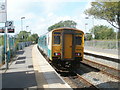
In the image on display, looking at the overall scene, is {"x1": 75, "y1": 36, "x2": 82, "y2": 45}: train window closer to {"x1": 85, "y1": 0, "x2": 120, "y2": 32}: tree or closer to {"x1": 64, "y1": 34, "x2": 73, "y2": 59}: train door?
{"x1": 64, "y1": 34, "x2": 73, "y2": 59}: train door

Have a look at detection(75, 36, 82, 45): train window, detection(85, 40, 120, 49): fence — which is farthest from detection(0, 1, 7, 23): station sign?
detection(85, 40, 120, 49): fence

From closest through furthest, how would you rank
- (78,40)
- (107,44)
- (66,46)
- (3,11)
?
1. (3,11)
2. (66,46)
3. (78,40)
4. (107,44)

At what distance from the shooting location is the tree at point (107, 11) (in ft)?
106

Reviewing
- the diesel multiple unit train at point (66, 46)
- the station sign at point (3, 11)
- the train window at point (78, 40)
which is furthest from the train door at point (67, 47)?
the station sign at point (3, 11)

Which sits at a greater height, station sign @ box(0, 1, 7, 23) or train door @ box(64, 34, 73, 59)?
station sign @ box(0, 1, 7, 23)

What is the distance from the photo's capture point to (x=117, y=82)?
9.62 m

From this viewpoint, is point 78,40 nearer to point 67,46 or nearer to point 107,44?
point 67,46

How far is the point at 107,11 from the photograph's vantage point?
3447 cm

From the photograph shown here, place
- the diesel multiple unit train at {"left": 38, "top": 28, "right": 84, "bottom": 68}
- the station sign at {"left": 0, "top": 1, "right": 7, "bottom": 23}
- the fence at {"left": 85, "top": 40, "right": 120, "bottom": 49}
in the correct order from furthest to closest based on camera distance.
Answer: the fence at {"left": 85, "top": 40, "right": 120, "bottom": 49} < the diesel multiple unit train at {"left": 38, "top": 28, "right": 84, "bottom": 68} < the station sign at {"left": 0, "top": 1, "right": 7, "bottom": 23}

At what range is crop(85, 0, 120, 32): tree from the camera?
106 ft

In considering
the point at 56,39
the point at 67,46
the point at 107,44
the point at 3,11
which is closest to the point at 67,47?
the point at 67,46

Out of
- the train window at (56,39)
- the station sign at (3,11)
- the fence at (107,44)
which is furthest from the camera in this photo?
the fence at (107,44)

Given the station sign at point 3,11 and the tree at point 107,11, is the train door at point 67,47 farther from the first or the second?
the tree at point 107,11

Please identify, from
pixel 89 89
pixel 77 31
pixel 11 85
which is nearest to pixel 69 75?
pixel 77 31
